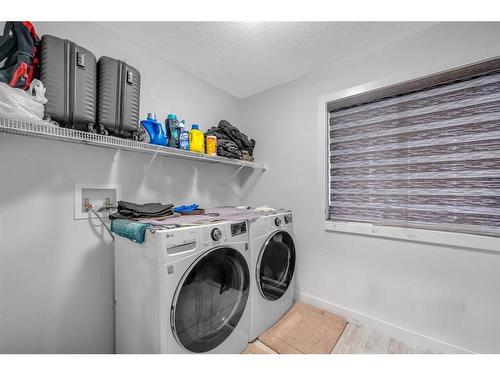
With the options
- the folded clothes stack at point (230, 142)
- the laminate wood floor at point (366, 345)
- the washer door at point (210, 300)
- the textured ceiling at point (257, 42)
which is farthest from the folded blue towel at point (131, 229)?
the textured ceiling at point (257, 42)

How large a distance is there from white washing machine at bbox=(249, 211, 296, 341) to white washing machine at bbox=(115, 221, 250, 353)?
8 cm

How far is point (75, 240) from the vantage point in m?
1.22

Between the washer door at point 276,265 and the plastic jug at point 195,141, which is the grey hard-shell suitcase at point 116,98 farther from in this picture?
the washer door at point 276,265

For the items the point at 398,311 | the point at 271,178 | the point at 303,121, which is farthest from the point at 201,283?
the point at 303,121

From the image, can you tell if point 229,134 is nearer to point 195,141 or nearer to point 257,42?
point 195,141

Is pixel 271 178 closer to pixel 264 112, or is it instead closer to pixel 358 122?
pixel 264 112

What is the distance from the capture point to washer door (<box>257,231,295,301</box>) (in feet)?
4.86

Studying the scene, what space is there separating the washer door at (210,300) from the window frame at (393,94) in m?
1.01

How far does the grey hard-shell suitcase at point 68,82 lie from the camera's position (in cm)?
94

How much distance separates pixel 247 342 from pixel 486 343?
4.93ft

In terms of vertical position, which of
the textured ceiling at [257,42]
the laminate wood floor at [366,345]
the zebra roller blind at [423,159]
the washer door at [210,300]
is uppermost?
the textured ceiling at [257,42]

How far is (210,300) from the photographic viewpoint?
45.3 inches

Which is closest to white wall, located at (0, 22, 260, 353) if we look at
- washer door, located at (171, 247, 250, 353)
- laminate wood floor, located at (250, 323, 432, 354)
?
washer door, located at (171, 247, 250, 353)

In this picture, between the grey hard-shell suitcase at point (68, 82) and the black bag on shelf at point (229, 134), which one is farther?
the black bag on shelf at point (229, 134)
